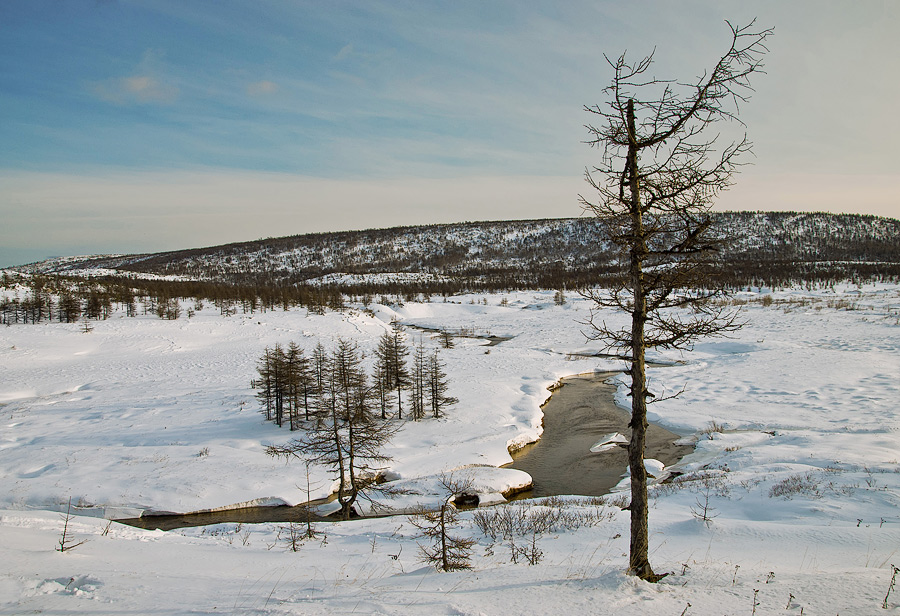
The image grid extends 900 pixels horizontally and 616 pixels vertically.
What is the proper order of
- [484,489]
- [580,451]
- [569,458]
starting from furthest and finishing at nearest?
[580,451], [569,458], [484,489]

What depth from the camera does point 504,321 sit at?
76312 millimetres

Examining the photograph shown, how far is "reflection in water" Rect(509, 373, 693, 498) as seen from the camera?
18.9 metres

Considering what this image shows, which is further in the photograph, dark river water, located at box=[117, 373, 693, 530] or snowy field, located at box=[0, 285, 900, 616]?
dark river water, located at box=[117, 373, 693, 530]

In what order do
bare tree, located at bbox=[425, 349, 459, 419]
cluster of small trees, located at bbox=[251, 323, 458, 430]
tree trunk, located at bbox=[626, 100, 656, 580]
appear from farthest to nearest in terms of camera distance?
bare tree, located at bbox=[425, 349, 459, 419]
cluster of small trees, located at bbox=[251, 323, 458, 430]
tree trunk, located at bbox=[626, 100, 656, 580]

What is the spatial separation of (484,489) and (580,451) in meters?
6.67

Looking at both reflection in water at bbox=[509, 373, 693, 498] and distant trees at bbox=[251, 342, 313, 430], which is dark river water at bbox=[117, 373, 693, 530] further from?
distant trees at bbox=[251, 342, 313, 430]

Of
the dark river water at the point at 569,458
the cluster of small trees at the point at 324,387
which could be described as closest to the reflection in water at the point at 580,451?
the dark river water at the point at 569,458

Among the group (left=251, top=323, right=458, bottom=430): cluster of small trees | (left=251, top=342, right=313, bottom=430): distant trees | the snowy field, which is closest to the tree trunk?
the snowy field

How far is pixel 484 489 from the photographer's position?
58.9ft

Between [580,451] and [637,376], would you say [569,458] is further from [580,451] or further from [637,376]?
[637,376]

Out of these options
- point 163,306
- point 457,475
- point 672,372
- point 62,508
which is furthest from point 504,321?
point 62,508

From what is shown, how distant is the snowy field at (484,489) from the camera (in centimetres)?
630

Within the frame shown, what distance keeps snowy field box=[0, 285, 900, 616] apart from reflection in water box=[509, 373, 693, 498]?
1202 millimetres

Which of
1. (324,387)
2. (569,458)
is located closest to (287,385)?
(324,387)
